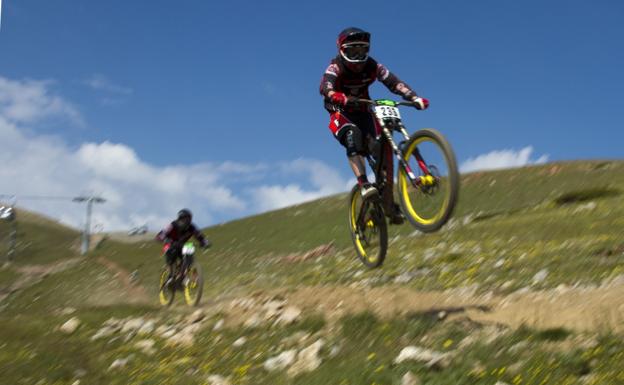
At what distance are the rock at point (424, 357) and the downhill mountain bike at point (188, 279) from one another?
476 inches

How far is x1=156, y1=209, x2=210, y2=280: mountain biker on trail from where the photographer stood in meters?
20.3

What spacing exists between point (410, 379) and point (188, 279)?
14020mm

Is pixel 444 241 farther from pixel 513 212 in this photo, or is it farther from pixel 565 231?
pixel 513 212

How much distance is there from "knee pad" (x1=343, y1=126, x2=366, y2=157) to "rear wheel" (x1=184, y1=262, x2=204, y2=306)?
9.84m

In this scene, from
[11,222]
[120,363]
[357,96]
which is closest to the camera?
[357,96]

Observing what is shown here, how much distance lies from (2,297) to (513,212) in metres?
44.4

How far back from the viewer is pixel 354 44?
10.3 meters

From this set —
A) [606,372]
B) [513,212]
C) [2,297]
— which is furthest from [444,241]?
[2,297]

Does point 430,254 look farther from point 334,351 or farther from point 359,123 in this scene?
point 334,351

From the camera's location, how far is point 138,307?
16.3 metres

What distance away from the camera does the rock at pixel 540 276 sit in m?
12.3

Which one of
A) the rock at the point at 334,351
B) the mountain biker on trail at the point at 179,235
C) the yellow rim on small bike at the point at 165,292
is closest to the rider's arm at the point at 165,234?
the mountain biker on trail at the point at 179,235

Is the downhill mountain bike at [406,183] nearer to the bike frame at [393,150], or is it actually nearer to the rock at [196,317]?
the bike frame at [393,150]

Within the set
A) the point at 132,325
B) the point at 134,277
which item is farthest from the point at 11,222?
the point at 132,325
